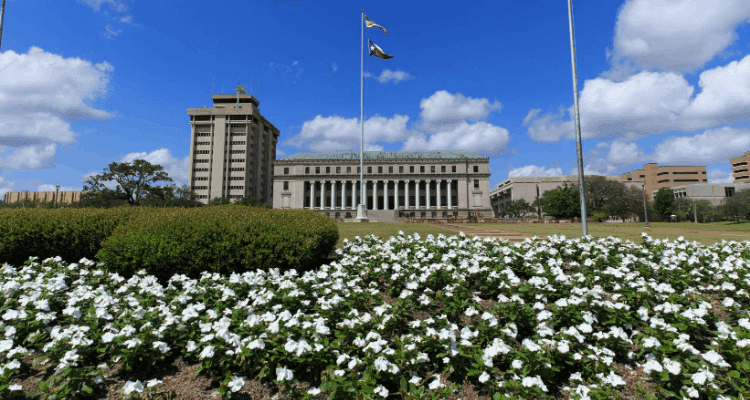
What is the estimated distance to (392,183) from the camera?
8588 centimetres

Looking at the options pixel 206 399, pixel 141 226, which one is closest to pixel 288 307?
pixel 206 399

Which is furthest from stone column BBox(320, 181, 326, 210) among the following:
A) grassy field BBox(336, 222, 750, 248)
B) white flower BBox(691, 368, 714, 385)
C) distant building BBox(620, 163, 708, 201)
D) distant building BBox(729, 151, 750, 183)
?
distant building BBox(729, 151, 750, 183)

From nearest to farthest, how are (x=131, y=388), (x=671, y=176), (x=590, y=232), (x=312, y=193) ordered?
(x=131, y=388), (x=590, y=232), (x=312, y=193), (x=671, y=176)

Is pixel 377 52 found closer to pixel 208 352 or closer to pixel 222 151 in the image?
pixel 208 352

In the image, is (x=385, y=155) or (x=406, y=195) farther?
(x=385, y=155)

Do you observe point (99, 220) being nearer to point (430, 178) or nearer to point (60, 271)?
point (60, 271)

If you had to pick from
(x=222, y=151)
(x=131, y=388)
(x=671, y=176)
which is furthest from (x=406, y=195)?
(x=671, y=176)

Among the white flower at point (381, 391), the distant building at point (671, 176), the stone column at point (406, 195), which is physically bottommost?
the white flower at point (381, 391)

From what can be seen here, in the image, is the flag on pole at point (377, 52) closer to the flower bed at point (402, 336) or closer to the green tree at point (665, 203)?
the flower bed at point (402, 336)

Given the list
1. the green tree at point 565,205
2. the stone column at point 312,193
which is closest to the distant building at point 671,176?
the green tree at point 565,205

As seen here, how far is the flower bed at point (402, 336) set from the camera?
3.17 meters

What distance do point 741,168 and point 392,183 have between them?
4801 inches

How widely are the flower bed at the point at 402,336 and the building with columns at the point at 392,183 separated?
248 ft

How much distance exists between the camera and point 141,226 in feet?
21.7
